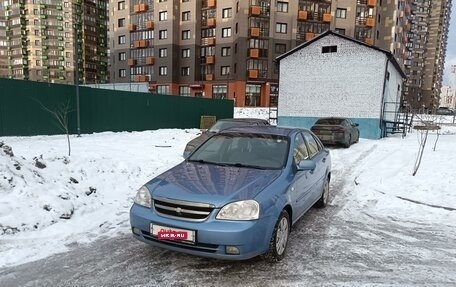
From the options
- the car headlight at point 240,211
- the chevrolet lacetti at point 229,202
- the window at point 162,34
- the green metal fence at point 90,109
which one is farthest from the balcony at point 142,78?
the car headlight at point 240,211

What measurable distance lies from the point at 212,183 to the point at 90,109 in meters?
12.8

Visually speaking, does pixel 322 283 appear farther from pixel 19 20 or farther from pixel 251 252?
pixel 19 20

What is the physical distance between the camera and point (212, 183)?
3.67 meters

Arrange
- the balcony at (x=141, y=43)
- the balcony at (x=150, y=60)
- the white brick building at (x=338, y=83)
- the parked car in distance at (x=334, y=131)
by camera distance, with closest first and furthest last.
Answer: the parked car in distance at (x=334, y=131) < the white brick building at (x=338, y=83) < the balcony at (x=150, y=60) < the balcony at (x=141, y=43)

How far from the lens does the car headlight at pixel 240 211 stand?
3.27m

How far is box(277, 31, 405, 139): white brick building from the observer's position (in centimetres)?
1956

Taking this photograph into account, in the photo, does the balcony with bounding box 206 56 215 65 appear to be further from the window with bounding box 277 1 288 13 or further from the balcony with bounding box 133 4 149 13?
the balcony with bounding box 133 4 149 13

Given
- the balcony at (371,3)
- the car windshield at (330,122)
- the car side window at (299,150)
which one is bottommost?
the car windshield at (330,122)

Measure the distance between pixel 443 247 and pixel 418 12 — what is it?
120087 mm

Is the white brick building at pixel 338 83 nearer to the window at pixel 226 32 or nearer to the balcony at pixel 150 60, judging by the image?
the window at pixel 226 32

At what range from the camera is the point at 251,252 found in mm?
3295

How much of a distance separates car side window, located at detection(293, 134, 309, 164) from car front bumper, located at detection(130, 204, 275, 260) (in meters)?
1.40

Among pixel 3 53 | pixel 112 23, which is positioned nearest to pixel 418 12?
pixel 112 23

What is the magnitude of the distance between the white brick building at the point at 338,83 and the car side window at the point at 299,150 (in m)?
16.4
